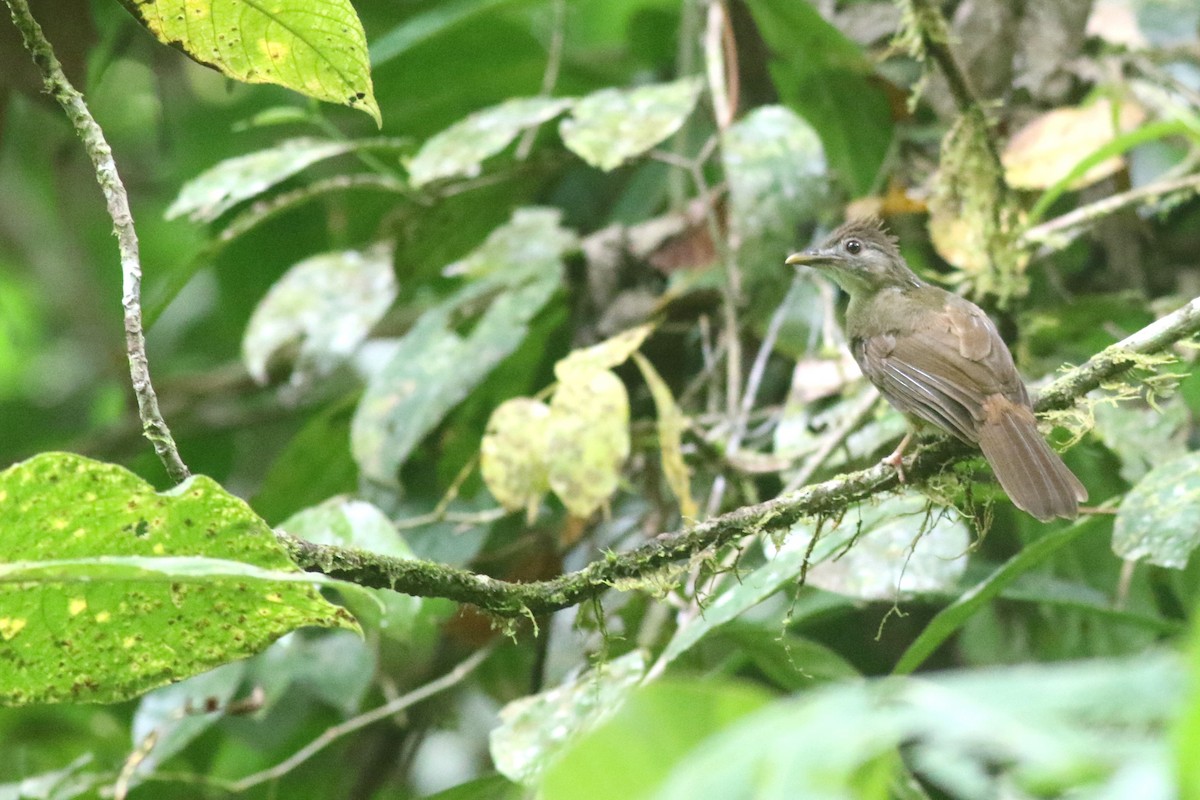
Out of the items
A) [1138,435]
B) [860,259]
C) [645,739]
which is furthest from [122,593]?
[860,259]

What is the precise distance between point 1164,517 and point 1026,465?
297 millimetres

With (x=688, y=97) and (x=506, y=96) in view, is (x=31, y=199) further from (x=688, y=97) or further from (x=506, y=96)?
(x=688, y=97)

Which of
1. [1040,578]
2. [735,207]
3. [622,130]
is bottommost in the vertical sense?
[1040,578]

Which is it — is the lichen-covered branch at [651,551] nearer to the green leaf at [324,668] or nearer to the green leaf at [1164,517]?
the green leaf at [1164,517]

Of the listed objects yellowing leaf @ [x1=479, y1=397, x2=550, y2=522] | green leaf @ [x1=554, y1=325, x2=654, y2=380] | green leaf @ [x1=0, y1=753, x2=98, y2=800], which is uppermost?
green leaf @ [x1=554, y1=325, x2=654, y2=380]

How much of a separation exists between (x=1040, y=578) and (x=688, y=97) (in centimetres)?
167

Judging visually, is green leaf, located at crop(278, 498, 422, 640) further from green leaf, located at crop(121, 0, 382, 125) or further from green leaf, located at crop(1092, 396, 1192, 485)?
green leaf, located at crop(1092, 396, 1192, 485)

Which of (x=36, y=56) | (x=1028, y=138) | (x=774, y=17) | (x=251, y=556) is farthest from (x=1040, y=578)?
(x=36, y=56)

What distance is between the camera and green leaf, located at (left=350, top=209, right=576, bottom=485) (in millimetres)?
3479

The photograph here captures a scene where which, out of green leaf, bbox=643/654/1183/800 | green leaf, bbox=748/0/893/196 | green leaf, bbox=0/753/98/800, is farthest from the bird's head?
green leaf, bbox=643/654/1183/800

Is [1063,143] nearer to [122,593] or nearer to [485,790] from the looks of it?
[485,790]

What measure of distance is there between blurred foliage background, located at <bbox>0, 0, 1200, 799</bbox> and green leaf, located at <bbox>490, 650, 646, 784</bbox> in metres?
0.01

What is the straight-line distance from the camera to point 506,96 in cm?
504

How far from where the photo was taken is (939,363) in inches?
131
